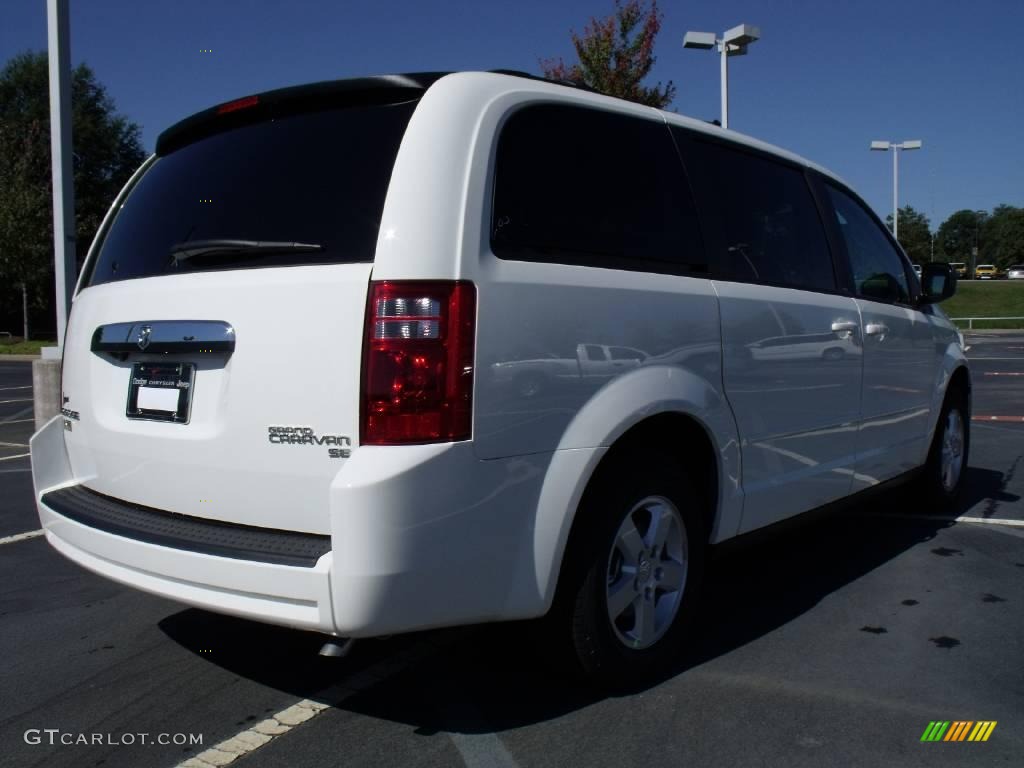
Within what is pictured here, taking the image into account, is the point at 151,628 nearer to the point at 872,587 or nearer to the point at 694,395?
the point at 694,395

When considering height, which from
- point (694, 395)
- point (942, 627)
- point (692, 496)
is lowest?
point (942, 627)

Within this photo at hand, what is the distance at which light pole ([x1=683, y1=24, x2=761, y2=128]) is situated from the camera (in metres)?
15.6

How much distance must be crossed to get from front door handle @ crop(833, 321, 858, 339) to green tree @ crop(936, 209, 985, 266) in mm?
130667

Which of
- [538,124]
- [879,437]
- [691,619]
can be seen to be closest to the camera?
[538,124]

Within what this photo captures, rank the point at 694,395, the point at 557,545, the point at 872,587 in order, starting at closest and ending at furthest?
the point at 557,545 → the point at 694,395 → the point at 872,587

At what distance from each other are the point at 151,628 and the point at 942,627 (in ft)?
10.5

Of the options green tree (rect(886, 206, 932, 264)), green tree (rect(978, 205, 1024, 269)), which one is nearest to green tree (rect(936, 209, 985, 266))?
green tree (rect(978, 205, 1024, 269))

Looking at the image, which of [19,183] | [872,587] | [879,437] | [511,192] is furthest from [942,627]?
[19,183]

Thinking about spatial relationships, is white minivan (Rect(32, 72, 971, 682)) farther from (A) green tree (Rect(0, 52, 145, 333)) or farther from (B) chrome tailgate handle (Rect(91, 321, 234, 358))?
(A) green tree (Rect(0, 52, 145, 333))

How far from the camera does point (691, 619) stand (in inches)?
134

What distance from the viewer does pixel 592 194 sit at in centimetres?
303

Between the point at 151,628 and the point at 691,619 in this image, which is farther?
the point at 151,628

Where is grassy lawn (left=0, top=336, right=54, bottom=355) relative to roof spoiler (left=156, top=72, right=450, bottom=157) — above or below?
below

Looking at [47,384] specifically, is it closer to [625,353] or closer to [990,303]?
[625,353]
